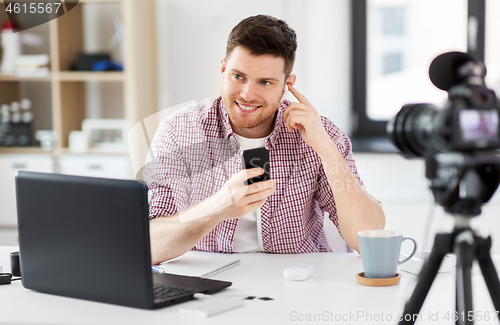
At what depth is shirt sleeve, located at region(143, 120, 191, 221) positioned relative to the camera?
1.33 m

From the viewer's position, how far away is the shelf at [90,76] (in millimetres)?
2943

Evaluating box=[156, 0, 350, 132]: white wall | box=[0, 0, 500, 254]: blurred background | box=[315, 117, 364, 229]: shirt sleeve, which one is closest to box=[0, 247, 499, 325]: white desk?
box=[315, 117, 364, 229]: shirt sleeve

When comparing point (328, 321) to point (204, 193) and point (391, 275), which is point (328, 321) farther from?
point (204, 193)

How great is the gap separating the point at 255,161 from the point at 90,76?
1.94m

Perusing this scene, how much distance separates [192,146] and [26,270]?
47 centimetres

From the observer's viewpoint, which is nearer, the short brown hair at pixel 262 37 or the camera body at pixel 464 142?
the camera body at pixel 464 142

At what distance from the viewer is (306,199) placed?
154 cm

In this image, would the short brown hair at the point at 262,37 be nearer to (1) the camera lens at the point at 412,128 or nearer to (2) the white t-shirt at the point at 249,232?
(2) the white t-shirt at the point at 249,232

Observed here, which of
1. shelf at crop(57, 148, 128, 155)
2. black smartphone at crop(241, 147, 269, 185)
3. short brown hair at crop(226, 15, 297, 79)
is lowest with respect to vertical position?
shelf at crop(57, 148, 128, 155)

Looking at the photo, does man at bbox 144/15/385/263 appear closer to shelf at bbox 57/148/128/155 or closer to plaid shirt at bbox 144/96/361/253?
plaid shirt at bbox 144/96/361/253

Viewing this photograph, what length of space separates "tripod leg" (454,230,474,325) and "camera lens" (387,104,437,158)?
150 mm

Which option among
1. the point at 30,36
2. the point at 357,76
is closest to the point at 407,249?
the point at 357,76

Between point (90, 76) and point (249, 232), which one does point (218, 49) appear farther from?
point (249, 232)

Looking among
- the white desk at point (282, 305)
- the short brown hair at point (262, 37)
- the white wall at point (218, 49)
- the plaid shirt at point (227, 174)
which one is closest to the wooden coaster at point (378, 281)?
the white desk at point (282, 305)
